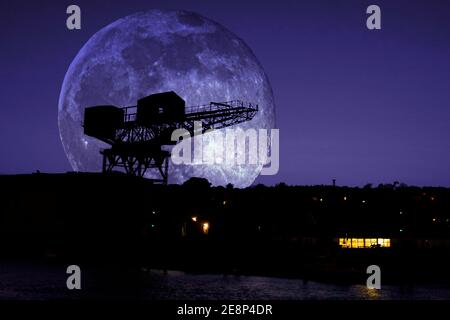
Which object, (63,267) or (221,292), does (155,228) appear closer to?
(63,267)

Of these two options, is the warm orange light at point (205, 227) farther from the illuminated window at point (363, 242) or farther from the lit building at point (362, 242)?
the illuminated window at point (363, 242)

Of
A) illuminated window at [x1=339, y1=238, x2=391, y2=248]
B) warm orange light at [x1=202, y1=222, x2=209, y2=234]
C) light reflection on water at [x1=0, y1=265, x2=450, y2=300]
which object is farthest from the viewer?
illuminated window at [x1=339, y1=238, x2=391, y2=248]

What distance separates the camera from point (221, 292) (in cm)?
3203

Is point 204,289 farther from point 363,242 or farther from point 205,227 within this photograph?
point 363,242

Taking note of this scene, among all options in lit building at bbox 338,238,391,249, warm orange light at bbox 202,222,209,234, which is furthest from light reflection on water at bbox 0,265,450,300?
lit building at bbox 338,238,391,249

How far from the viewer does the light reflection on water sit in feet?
99.3

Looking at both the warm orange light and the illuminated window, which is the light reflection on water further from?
the illuminated window

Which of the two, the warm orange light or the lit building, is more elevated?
the warm orange light

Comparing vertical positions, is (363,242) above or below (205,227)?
below

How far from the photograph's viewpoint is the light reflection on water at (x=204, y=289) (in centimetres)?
3028

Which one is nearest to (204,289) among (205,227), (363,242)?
(205,227)

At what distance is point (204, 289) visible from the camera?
33.0 metres

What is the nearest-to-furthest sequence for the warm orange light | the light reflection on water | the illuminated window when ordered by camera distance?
the light reflection on water
the warm orange light
the illuminated window
